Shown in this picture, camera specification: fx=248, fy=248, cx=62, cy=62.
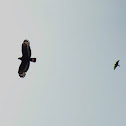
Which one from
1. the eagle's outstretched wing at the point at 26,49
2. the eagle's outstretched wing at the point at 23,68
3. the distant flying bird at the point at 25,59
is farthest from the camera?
the eagle's outstretched wing at the point at 23,68

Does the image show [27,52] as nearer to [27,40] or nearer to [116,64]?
[27,40]

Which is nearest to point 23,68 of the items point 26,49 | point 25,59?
point 25,59

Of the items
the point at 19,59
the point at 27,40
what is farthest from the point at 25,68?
the point at 27,40

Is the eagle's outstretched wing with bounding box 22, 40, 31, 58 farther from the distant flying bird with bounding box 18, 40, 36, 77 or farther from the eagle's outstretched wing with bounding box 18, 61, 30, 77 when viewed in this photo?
the eagle's outstretched wing with bounding box 18, 61, 30, 77

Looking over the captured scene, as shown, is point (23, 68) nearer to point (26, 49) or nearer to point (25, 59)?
point (25, 59)

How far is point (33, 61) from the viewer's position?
3228 centimetres

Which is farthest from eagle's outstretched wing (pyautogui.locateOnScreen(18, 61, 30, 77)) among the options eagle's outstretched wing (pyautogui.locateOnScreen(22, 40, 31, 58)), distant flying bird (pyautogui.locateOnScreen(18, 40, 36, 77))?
eagle's outstretched wing (pyautogui.locateOnScreen(22, 40, 31, 58))

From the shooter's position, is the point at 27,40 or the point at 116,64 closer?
the point at 27,40

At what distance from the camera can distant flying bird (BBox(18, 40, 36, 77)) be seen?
31.0 meters

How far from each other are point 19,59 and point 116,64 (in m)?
17.1

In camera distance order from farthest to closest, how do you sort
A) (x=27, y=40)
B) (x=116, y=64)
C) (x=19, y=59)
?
(x=116, y=64), (x=19, y=59), (x=27, y=40)

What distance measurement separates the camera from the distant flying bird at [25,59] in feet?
102

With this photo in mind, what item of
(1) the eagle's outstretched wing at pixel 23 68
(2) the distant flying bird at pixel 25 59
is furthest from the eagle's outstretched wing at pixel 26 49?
(1) the eagle's outstretched wing at pixel 23 68

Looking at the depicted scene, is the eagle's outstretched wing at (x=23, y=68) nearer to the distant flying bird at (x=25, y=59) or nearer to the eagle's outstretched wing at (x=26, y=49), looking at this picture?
the distant flying bird at (x=25, y=59)
